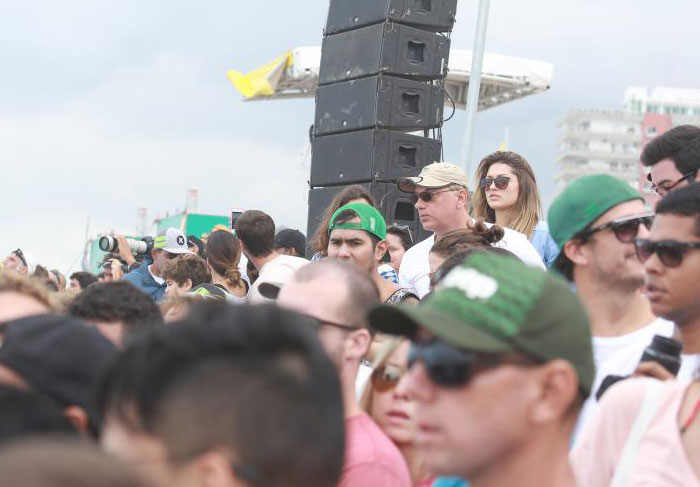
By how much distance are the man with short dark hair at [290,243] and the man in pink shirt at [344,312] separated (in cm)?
495

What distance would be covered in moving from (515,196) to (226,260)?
75.9 inches

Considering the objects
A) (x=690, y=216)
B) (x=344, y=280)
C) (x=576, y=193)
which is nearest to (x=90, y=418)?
(x=344, y=280)

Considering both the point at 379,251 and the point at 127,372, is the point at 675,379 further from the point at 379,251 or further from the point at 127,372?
the point at 379,251

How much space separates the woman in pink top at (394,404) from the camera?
3.40 m

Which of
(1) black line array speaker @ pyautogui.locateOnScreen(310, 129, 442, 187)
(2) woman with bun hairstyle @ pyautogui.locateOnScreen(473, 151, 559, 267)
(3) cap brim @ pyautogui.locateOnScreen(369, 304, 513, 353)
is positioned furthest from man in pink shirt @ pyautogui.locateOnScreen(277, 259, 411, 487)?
(1) black line array speaker @ pyautogui.locateOnScreen(310, 129, 442, 187)

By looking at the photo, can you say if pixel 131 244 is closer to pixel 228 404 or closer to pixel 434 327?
pixel 434 327

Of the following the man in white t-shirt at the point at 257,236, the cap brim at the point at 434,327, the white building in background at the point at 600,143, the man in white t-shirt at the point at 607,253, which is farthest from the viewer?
the white building in background at the point at 600,143

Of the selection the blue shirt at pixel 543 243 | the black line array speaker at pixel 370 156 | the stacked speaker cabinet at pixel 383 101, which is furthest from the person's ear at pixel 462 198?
the black line array speaker at pixel 370 156

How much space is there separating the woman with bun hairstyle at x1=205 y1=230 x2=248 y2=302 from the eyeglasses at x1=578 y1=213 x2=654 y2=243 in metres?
3.54

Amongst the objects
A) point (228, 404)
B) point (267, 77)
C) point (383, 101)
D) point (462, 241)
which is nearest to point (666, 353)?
→ point (228, 404)

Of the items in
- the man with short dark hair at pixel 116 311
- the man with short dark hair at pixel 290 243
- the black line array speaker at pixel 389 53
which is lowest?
the man with short dark hair at pixel 116 311

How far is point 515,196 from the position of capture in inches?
243

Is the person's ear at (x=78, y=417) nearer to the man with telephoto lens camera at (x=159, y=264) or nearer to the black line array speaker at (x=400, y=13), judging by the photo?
the man with telephoto lens camera at (x=159, y=264)

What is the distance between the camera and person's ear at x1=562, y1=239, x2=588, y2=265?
3457 mm
